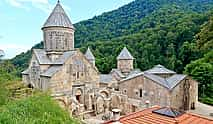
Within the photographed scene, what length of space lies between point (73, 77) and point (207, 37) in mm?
Result: 12796

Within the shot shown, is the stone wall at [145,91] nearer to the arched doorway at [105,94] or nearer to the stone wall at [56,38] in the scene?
the arched doorway at [105,94]

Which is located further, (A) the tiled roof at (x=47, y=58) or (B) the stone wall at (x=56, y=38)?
(B) the stone wall at (x=56, y=38)

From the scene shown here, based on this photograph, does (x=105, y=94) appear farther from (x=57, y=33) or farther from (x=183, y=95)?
(x=57, y=33)

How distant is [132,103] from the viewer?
74.4 feet

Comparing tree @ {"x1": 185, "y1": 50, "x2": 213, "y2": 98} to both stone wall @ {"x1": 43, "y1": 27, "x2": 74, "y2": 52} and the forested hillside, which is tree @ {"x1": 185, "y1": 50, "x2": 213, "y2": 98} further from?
stone wall @ {"x1": 43, "y1": 27, "x2": 74, "y2": 52}

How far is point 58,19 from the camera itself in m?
23.3

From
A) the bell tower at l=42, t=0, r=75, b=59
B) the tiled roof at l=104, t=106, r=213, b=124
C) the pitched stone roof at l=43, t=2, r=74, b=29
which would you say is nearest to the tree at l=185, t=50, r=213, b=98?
the bell tower at l=42, t=0, r=75, b=59

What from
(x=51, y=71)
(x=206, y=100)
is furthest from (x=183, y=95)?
(x=51, y=71)

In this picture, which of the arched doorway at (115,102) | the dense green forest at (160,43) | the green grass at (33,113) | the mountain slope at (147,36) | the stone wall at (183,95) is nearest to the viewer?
the green grass at (33,113)

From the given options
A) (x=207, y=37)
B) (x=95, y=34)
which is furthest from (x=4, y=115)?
(x=95, y=34)

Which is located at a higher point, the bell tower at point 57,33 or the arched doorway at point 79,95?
the bell tower at point 57,33

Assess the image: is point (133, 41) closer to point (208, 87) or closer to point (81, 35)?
point (81, 35)

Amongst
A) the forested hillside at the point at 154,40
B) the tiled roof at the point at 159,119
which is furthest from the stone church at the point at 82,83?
the tiled roof at the point at 159,119

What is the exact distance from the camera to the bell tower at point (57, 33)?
904 inches
